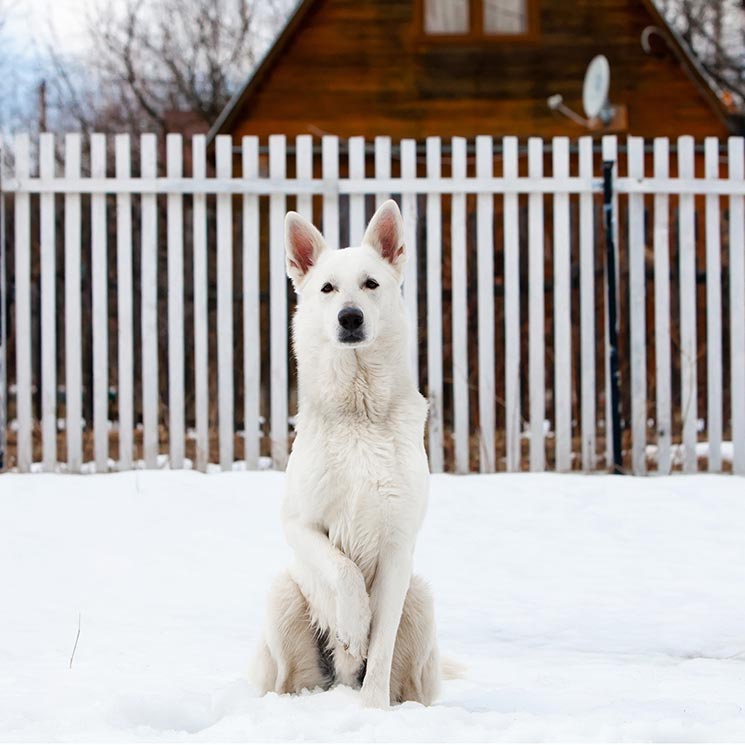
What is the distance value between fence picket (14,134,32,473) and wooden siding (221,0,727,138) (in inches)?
213

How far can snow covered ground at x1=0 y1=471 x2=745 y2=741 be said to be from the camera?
Result: 105 inches

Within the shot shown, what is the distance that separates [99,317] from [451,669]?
411 cm

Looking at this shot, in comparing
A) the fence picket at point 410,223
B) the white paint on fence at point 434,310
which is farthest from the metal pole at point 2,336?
the white paint on fence at point 434,310

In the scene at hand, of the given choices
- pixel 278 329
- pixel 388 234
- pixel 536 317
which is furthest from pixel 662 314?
pixel 388 234

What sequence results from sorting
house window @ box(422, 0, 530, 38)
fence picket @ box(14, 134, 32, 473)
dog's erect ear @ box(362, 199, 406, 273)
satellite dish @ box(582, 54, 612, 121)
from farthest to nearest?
house window @ box(422, 0, 530, 38), satellite dish @ box(582, 54, 612, 121), fence picket @ box(14, 134, 32, 473), dog's erect ear @ box(362, 199, 406, 273)

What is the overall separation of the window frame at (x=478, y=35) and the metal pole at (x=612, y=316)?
19.3 feet

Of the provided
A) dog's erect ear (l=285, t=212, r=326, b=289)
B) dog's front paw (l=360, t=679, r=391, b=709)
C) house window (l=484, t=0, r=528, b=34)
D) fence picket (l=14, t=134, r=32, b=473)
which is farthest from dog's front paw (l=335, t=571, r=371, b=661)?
house window (l=484, t=0, r=528, b=34)

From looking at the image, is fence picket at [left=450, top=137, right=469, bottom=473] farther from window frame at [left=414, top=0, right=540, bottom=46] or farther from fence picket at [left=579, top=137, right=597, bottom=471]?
window frame at [left=414, top=0, right=540, bottom=46]

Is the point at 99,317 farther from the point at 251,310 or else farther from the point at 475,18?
the point at 475,18

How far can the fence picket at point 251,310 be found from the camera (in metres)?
6.50

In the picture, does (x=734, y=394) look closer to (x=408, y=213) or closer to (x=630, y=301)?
(x=630, y=301)

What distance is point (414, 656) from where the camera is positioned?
2969mm

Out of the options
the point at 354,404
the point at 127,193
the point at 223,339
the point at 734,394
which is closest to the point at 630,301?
the point at 734,394

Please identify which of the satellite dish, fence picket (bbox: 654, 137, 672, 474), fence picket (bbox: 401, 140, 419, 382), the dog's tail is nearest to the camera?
the dog's tail
